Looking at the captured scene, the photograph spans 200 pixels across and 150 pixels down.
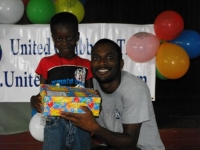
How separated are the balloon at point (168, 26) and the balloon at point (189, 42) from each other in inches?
3.6

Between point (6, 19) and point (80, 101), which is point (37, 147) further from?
point (80, 101)

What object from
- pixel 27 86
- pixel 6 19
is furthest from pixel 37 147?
pixel 6 19

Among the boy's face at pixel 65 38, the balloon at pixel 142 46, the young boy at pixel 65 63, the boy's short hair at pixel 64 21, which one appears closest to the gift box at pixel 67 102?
the young boy at pixel 65 63

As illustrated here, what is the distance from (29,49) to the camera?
12.6ft

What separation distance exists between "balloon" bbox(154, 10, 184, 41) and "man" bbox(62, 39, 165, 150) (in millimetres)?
1721

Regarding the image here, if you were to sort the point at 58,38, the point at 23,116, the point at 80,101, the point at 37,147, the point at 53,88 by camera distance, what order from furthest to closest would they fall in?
1. the point at 23,116
2. the point at 37,147
3. the point at 58,38
4. the point at 53,88
5. the point at 80,101

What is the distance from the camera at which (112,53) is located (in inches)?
80.0

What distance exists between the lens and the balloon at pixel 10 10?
364cm

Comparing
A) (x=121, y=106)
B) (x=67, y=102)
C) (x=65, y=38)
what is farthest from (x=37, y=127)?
(x=67, y=102)

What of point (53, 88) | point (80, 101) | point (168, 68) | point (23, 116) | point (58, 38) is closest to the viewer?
point (80, 101)

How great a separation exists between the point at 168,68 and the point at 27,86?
1.41 m

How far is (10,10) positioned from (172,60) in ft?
5.36

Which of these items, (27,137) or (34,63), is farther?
(27,137)

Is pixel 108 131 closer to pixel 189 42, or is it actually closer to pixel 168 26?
pixel 168 26
